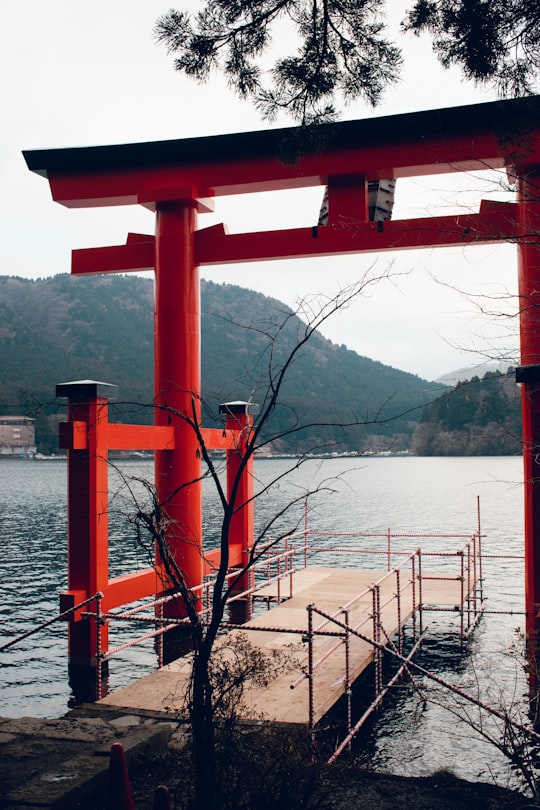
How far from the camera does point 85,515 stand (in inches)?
380

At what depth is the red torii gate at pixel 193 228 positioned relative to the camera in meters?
9.74

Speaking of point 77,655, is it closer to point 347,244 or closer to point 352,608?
point 352,608

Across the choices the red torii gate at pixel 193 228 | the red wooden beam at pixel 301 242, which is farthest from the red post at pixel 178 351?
the red wooden beam at pixel 301 242

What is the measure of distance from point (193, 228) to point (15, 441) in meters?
147

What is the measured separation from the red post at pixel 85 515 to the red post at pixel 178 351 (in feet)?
5.56

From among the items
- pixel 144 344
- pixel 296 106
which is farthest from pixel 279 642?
pixel 144 344

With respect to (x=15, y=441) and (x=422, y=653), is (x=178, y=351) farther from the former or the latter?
(x=15, y=441)

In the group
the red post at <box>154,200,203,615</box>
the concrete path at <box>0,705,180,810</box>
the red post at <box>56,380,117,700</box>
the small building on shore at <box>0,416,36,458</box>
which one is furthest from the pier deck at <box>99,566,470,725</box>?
the small building on shore at <box>0,416,36,458</box>

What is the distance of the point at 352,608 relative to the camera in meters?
12.7

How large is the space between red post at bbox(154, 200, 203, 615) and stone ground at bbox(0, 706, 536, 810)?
5.39 m

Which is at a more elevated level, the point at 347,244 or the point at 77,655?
the point at 347,244

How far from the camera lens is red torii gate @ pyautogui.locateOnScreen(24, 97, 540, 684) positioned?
32.0ft

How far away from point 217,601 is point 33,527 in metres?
44.7

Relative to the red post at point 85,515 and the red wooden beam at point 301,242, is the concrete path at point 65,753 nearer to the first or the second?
the red post at point 85,515
